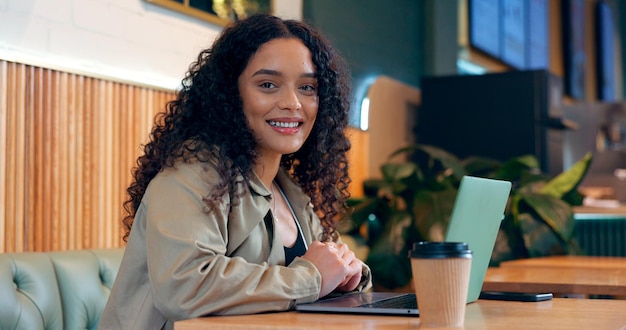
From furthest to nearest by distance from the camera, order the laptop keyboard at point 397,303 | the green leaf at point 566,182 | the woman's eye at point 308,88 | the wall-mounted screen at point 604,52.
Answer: the wall-mounted screen at point 604,52
the green leaf at point 566,182
the woman's eye at point 308,88
the laptop keyboard at point 397,303

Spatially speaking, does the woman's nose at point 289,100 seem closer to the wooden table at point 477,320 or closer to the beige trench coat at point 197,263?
the beige trench coat at point 197,263

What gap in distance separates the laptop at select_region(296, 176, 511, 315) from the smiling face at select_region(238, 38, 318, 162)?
0.34 m

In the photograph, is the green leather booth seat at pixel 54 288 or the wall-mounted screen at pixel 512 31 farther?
the wall-mounted screen at pixel 512 31

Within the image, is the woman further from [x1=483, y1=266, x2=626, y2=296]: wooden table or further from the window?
the window

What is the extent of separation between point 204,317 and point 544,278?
4.05 ft

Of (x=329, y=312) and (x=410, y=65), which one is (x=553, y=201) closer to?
(x=410, y=65)

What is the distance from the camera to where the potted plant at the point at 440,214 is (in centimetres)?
A: 376

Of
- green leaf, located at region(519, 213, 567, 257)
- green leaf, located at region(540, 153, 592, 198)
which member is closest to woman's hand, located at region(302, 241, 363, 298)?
green leaf, located at region(519, 213, 567, 257)

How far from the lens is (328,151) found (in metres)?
2.09

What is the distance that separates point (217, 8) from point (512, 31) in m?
3.94

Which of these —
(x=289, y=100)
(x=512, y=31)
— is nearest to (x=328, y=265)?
(x=289, y=100)

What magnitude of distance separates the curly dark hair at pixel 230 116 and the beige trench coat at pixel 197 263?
0.15ft

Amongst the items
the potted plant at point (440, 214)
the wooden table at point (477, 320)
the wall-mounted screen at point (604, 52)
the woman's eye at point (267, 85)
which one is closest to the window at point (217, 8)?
the potted plant at point (440, 214)

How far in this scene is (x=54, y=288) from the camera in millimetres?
2094
